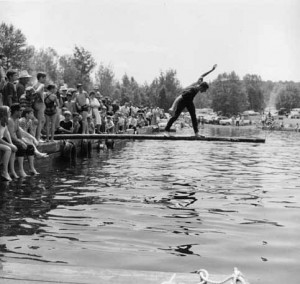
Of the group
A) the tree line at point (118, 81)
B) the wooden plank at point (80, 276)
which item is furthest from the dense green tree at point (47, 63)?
the wooden plank at point (80, 276)

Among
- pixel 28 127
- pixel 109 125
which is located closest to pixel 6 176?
pixel 28 127

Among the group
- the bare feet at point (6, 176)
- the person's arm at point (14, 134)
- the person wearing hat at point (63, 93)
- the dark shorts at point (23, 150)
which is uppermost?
the person wearing hat at point (63, 93)

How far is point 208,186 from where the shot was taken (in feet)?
47.8

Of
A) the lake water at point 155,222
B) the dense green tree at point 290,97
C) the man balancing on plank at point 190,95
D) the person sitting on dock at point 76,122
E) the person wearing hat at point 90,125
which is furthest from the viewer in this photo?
the dense green tree at point 290,97

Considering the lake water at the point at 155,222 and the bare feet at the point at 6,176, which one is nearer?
the lake water at the point at 155,222

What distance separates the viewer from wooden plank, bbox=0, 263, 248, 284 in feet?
14.0

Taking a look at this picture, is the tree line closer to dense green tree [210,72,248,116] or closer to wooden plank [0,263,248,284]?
dense green tree [210,72,248,116]

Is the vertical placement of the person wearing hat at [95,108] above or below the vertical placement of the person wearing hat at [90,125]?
above

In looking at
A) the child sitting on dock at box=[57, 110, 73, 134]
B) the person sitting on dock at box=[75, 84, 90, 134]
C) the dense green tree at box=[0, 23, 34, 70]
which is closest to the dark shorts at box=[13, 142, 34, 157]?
the child sitting on dock at box=[57, 110, 73, 134]

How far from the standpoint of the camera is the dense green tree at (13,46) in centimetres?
6228

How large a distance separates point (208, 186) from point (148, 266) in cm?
803

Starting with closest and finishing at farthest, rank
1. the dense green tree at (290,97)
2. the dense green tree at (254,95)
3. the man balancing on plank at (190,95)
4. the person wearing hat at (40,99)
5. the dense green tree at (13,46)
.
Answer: the man balancing on plank at (190,95)
the person wearing hat at (40,99)
the dense green tree at (13,46)
the dense green tree at (290,97)
the dense green tree at (254,95)

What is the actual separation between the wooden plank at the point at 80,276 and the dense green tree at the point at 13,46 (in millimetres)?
59198

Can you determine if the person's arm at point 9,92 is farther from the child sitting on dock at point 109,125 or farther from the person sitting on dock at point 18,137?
the child sitting on dock at point 109,125
